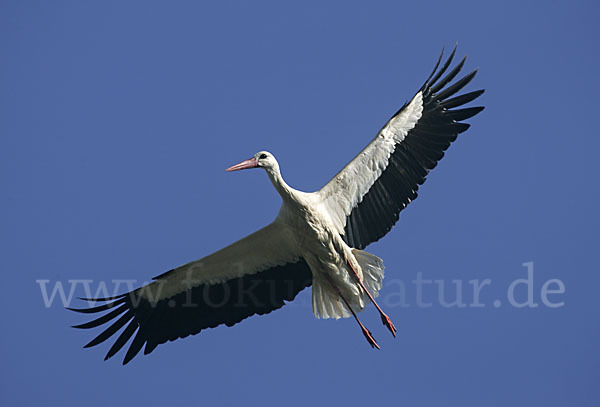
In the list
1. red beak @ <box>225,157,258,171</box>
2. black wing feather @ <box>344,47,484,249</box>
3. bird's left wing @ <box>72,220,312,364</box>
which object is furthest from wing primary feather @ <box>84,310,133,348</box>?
black wing feather @ <box>344,47,484,249</box>

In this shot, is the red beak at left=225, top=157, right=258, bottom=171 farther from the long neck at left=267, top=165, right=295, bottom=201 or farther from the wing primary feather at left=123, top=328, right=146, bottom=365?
the wing primary feather at left=123, top=328, right=146, bottom=365

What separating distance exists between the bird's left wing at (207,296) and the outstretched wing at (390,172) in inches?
24.2

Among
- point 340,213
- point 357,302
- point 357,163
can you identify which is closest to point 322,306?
point 357,302

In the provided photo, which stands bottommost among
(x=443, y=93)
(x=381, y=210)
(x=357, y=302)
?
(x=357, y=302)

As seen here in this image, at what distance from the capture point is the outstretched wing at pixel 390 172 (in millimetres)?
7746

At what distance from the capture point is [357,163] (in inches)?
303

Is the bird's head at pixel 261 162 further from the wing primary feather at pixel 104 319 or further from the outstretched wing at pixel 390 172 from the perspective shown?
the wing primary feather at pixel 104 319

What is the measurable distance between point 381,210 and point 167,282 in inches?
81.7

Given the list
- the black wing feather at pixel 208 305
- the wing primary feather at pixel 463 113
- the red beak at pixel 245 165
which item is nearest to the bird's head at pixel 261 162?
the red beak at pixel 245 165

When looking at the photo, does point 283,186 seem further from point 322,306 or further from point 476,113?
point 476,113

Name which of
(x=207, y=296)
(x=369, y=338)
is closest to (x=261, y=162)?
(x=207, y=296)

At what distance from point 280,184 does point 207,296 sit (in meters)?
1.41

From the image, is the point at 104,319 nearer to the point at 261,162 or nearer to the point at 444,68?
the point at 261,162

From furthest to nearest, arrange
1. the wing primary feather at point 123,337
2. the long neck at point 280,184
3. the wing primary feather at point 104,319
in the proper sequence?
the wing primary feather at point 123,337, the wing primary feather at point 104,319, the long neck at point 280,184
